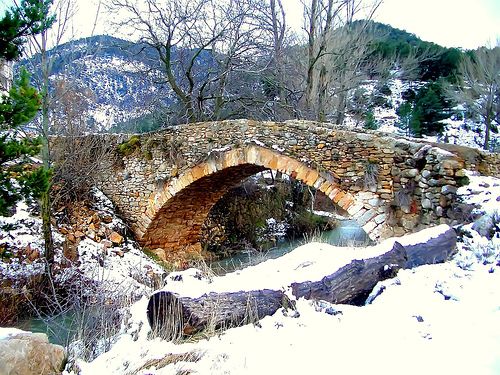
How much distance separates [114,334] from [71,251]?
537 cm

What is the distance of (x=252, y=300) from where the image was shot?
119 inches

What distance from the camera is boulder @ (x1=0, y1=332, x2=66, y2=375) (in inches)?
84.3

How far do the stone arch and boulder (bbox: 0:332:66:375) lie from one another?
5675 millimetres

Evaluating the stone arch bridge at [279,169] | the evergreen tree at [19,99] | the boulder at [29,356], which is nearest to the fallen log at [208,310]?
the boulder at [29,356]

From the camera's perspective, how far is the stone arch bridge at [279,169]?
20.8 ft

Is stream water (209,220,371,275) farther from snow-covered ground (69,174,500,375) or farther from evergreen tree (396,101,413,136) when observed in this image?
evergreen tree (396,101,413,136)

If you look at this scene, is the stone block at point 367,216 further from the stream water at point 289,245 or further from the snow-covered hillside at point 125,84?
the snow-covered hillside at point 125,84

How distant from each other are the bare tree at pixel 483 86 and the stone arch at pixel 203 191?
1412 centimetres

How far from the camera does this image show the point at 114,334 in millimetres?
3281

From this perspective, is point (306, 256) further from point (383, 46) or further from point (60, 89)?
point (383, 46)

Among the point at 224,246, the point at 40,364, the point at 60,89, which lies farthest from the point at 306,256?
the point at 224,246

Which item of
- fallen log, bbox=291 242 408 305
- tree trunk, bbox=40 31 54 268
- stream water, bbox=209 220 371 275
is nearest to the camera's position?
fallen log, bbox=291 242 408 305

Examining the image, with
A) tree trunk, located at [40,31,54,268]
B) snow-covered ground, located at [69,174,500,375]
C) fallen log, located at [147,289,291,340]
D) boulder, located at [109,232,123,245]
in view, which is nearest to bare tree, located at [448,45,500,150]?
boulder, located at [109,232,123,245]

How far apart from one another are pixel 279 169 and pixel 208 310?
18.3ft
